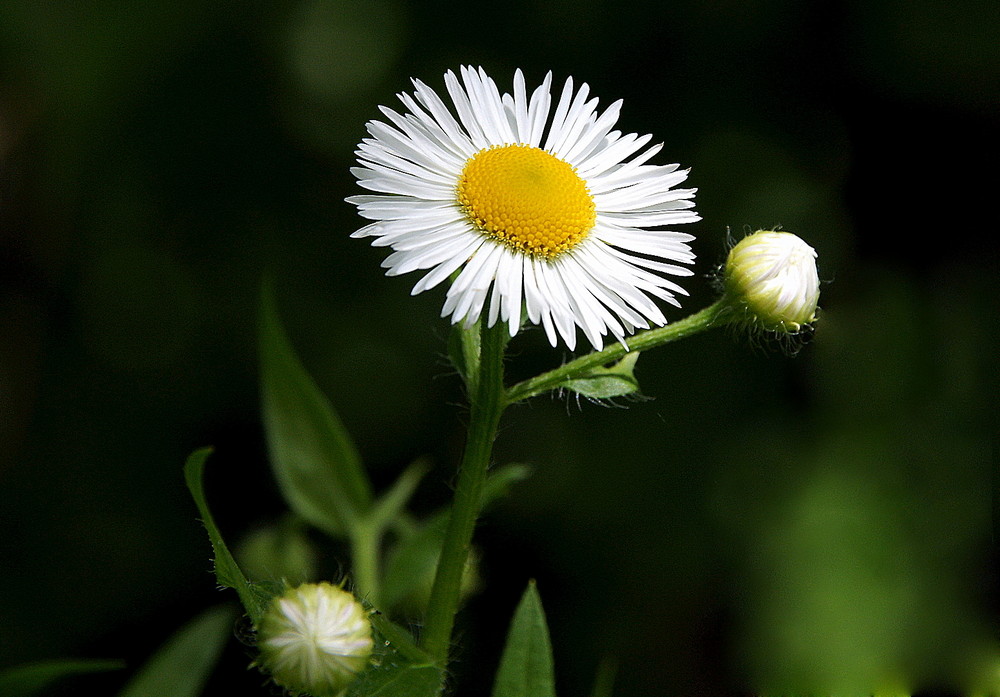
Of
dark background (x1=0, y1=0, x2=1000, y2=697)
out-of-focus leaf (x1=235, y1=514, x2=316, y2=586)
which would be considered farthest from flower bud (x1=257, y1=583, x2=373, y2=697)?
dark background (x1=0, y1=0, x2=1000, y2=697)

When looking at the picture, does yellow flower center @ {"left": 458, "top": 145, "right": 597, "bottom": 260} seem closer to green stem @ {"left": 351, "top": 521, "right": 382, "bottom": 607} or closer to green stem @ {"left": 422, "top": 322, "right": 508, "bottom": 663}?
green stem @ {"left": 422, "top": 322, "right": 508, "bottom": 663}

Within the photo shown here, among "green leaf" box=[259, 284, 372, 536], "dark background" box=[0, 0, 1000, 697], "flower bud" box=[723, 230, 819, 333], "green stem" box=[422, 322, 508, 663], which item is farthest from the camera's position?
"dark background" box=[0, 0, 1000, 697]

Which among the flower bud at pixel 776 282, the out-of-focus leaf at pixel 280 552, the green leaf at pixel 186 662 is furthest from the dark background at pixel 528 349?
the flower bud at pixel 776 282

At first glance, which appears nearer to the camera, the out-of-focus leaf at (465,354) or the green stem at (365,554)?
the out-of-focus leaf at (465,354)

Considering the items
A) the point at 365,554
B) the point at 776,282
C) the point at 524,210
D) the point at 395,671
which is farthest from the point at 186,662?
the point at 776,282

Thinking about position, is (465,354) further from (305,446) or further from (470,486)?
(305,446)

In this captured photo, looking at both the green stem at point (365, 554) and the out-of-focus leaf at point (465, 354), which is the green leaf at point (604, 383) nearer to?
the out-of-focus leaf at point (465, 354)

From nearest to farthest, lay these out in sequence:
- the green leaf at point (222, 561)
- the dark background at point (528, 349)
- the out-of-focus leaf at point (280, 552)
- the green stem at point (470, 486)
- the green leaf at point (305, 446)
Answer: the green leaf at point (222, 561), the green stem at point (470, 486), the green leaf at point (305, 446), the out-of-focus leaf at point (280, 552), the dark background at point (528, 349)
